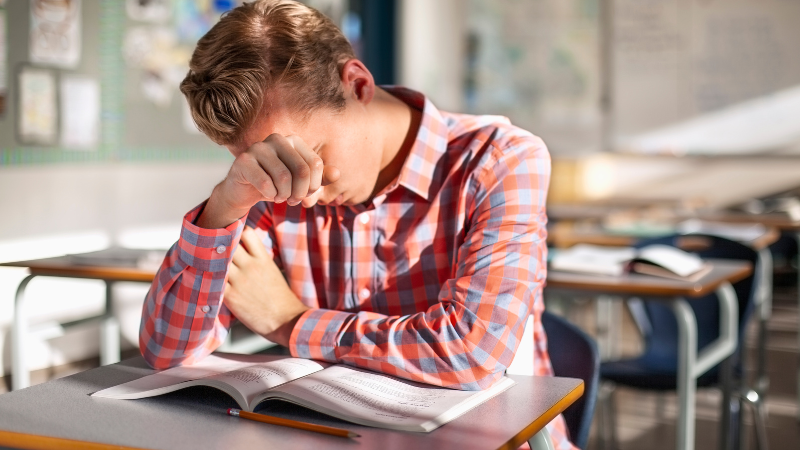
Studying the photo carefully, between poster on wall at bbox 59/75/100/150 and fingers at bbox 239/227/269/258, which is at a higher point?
poster on wall at bbox 59/75/100/150

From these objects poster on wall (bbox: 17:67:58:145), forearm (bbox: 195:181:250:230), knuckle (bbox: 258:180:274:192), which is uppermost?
poster on wall (bbox: 17:67:58:145)

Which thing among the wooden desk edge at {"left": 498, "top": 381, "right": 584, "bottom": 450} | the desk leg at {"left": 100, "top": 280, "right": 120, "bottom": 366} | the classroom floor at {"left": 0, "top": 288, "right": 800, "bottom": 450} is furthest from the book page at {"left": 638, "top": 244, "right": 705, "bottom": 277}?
the desk leg at {"left": 100, "top": 280, "right": 120, "bottom": 366}

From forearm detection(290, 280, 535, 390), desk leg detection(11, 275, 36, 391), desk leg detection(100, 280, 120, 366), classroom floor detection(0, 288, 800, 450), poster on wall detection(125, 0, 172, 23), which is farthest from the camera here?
poster on wall detection(125, 0, 172, 23)

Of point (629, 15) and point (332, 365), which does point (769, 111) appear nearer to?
point (629, 15)

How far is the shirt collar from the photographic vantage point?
134cm

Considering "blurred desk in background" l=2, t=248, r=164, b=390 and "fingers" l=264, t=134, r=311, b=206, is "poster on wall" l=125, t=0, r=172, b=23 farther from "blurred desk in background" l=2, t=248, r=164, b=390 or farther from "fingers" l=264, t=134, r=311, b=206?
"fingers" l=264, t=134, r=311, b=206

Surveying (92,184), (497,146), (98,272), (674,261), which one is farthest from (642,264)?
(92,184)

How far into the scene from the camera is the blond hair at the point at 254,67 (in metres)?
1.12

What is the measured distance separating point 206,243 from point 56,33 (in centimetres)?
279

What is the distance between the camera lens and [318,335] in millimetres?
1213

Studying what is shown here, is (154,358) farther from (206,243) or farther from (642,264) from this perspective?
(642,264)

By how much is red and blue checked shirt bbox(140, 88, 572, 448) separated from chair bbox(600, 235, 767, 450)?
3.52ft

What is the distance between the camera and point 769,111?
5.79 m

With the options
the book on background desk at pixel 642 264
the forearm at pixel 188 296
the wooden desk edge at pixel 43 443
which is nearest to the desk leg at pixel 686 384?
the book on background desk at pixel 642 264
